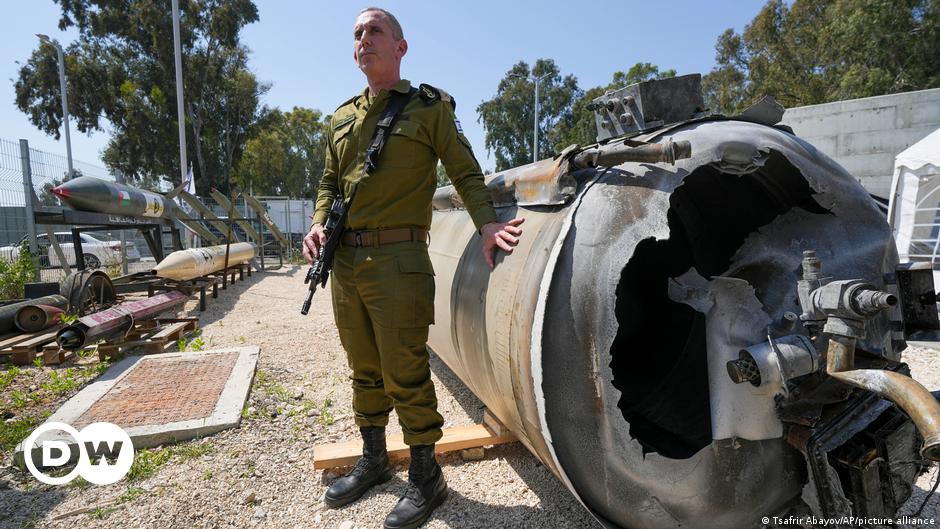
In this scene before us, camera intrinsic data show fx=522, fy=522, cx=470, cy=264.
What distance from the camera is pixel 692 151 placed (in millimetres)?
1674

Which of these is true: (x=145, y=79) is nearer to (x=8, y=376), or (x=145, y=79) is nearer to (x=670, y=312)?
(x=8, y=376)

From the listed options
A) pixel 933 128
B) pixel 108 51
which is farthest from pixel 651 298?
pixel 108 51

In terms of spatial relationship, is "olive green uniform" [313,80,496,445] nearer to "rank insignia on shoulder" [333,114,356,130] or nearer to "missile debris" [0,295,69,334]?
"rank insignia on shoulder" [333,114,356,130]

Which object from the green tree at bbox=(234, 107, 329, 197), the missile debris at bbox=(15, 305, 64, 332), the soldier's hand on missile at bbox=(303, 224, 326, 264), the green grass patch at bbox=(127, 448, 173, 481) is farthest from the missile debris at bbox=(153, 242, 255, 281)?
the green tree at bbox=(234, 107, 329, 197)

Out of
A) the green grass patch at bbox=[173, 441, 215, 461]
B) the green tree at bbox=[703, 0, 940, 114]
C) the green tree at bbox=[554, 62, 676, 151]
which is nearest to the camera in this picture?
the green grass patch at bbox=[173, 441, 215, 461]

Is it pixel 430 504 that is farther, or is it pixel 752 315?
pixel 430 504

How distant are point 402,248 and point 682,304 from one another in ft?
3.90

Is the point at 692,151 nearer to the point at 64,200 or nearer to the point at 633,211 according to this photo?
the point at 633,211

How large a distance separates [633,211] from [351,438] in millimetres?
2292

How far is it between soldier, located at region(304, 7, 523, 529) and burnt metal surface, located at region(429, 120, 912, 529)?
1.25 feet

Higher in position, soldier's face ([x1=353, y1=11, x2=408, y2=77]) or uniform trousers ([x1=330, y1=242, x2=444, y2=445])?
soldier's face ([x1=353, y1=11, x2=408, y2=77])

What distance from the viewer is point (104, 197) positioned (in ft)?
24.2

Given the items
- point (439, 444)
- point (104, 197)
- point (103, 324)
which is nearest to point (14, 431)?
point (103, 324)

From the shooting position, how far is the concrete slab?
122 inches
